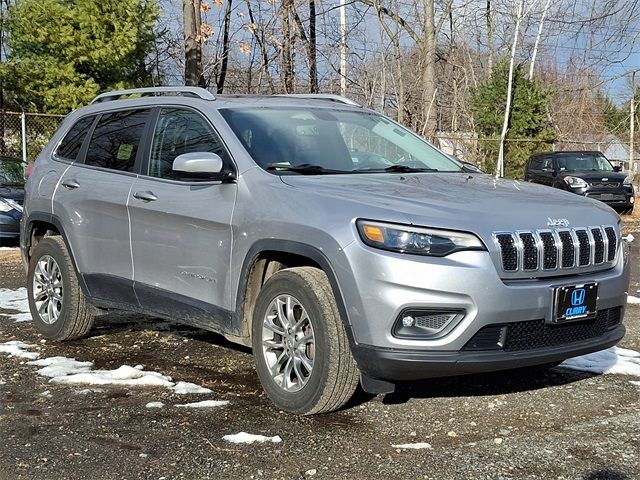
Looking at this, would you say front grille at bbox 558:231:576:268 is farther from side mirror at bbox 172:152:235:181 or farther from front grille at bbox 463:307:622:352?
side mirror at bbox 172:152:235:181

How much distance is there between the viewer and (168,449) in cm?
387

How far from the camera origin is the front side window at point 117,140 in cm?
565

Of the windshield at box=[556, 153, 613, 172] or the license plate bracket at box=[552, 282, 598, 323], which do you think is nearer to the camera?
the license plate bracket at box=[552, 282, 598, 323]

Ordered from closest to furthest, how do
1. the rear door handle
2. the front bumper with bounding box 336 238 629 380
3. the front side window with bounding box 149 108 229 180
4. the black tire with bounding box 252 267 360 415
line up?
1. the front bumper with bounding box 336 238 629 380
2. the black tire with bounding box 252 267 360 415
3. the front side window with bounding box 149 108 229 180
4. the rear door handle

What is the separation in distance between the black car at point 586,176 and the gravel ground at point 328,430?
14.9m

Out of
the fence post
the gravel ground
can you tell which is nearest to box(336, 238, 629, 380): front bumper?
the gravel ground

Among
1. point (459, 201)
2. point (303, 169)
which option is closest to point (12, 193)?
point (303, 169)

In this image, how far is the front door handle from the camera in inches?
205

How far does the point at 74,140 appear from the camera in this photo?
20.8ft

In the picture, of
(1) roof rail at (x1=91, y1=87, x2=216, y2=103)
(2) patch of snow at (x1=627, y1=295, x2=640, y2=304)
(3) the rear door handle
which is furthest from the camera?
(2) patch of snow at (x1=627, y1=295, x2=640, y2=304)

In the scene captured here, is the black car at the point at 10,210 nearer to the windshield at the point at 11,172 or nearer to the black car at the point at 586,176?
the windshield at the point at 11,172

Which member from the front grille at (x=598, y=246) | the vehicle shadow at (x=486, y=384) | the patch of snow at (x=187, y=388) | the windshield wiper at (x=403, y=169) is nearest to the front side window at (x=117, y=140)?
the patch of snow at (x=187, y=388)

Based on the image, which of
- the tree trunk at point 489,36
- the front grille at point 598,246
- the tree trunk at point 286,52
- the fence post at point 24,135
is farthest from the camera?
the tree trunk at point 489,36

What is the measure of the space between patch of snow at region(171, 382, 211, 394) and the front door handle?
1.16 m
